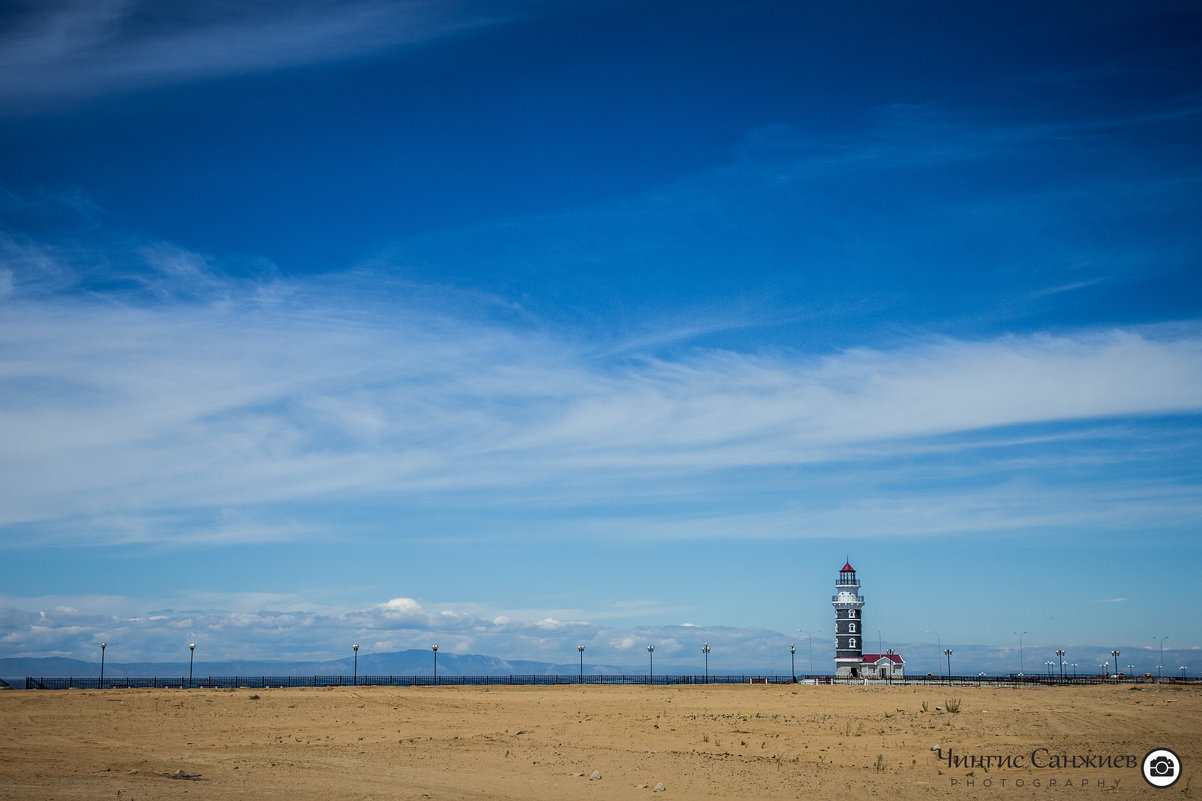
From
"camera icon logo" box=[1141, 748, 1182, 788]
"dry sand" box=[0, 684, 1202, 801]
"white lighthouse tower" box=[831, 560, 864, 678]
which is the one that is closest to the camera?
"dry sand" box=[0, 684, 1202, 801]

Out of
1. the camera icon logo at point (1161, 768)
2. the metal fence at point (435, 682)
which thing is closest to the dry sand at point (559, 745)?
the camera icon logo at point (1161, 768)

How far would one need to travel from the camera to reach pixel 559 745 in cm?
3972

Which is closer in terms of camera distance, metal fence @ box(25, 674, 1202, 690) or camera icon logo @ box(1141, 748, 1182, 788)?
camera icon logo @ box(1141, 748, 1182, 788)

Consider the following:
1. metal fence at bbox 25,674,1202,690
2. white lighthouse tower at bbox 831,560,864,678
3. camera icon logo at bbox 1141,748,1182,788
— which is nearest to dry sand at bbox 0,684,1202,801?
camera icon logo at bbox 1141,748,1182,788

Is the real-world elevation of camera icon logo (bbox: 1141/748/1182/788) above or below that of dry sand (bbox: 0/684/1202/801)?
above

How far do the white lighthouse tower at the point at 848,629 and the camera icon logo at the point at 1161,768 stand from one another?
82.0 meters

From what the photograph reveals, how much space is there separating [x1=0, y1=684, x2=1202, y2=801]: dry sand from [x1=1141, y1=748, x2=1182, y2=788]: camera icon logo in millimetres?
322

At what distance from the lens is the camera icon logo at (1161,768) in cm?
2967

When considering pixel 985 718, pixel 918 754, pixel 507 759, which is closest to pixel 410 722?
pixel 507 759

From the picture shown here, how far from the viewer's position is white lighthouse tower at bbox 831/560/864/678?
4509 inches

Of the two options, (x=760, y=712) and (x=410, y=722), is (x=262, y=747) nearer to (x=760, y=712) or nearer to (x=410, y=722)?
(x=410, y=722)

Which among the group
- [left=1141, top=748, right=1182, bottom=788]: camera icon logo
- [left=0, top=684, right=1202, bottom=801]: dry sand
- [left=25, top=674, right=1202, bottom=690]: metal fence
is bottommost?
[left=25, top=674, right=1202, bottom=690]: metal fence

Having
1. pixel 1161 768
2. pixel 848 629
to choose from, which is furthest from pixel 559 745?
pixel 848 629

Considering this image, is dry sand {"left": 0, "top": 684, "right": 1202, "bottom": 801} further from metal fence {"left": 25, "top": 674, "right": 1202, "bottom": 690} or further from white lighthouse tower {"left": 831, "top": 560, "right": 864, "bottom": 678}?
white lighthouse tower {"left": 831, "top": 560, "right": 864, "bottom": 678}
